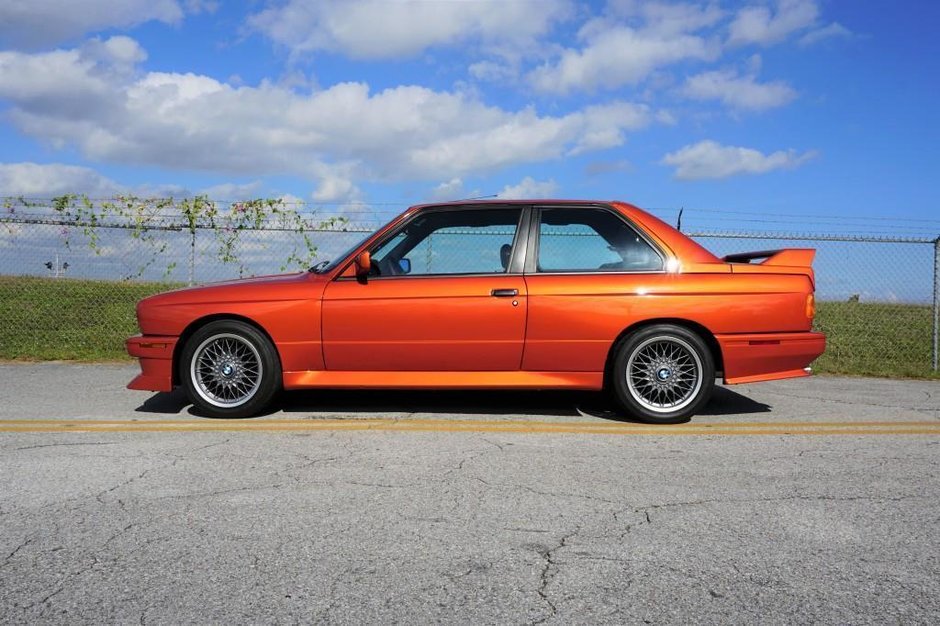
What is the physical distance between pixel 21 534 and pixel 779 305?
5.05m

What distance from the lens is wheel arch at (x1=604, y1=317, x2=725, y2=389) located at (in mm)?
5820

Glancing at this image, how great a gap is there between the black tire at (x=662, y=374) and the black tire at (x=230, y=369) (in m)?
2.62

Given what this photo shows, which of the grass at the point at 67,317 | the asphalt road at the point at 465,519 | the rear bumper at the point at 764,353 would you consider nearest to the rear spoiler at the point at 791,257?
the rear bumper at the point at 764,353

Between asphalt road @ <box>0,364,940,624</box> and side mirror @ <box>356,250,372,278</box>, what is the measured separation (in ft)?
3.53

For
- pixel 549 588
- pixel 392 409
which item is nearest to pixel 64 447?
pixel 392 409

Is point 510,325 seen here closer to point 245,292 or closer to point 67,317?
point 245,292

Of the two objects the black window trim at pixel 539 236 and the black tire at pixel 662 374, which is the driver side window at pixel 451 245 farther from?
the black tire at pixel 662 374

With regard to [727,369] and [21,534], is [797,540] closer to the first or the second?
[727,369]

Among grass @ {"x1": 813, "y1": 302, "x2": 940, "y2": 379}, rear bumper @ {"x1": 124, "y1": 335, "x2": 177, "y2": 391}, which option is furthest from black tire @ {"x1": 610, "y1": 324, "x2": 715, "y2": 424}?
grass @ {"x1": 813, "y1": 302, "x2": 940, "y2": 379}

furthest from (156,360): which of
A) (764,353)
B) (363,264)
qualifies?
(764,353)

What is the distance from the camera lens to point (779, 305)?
19.2ft

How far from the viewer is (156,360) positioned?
5980mm

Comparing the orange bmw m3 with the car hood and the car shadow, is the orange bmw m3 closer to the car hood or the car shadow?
the car hood

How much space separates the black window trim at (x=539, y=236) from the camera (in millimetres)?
5875
